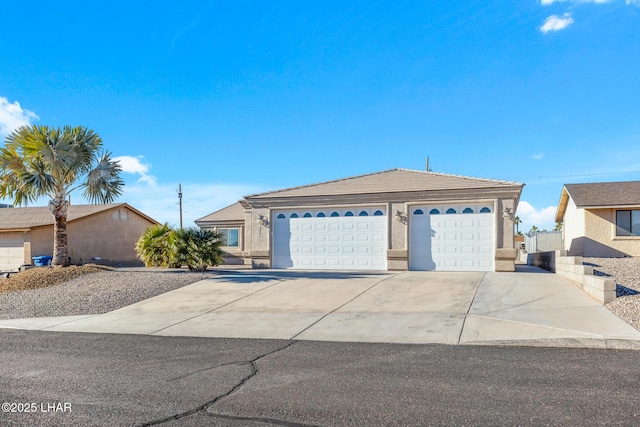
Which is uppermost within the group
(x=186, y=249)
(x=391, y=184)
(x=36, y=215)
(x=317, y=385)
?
(x=391, y=184)

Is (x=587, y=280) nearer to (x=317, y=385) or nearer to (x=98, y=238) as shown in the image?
(x=317, y=385)

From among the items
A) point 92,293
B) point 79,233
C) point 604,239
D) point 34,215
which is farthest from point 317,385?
point 34,215

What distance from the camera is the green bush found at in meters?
18.2

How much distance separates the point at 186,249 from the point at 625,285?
1473 centimetres

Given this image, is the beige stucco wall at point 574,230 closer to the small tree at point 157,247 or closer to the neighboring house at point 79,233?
the small tree at point 157,247

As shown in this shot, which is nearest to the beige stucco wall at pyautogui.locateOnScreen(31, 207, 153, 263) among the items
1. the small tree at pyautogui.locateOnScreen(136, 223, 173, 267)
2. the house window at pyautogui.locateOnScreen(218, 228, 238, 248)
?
the house window at pyautogui.locateOnScreen(218, 228, 238, 248)

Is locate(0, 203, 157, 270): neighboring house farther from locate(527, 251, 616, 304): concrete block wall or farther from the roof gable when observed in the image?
locate(527, 251, 616, 304): concrete block wall

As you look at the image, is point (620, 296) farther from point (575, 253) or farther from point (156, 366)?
point (575, 253)

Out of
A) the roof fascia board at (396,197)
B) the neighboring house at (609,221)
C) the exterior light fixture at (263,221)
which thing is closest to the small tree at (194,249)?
the exterior light fixture at (263,221)

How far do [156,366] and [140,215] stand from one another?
96.3 ft

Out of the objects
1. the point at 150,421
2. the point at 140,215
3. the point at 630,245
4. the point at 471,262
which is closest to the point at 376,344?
the point at 150,421

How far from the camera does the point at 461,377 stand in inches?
231

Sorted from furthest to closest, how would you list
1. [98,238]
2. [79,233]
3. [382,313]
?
[98,238] < [79,233] < [382,313]

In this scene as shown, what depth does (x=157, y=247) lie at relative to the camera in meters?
19.5
